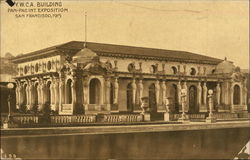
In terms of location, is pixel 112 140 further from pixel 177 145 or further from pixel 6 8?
pixel 6 8

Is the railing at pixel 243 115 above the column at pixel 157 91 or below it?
below

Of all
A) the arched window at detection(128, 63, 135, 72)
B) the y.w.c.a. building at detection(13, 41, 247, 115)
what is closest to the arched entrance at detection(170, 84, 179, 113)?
the y.w.c.a. building at detection(13, 41, 247, 115)

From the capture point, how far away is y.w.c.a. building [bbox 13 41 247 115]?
611 cm

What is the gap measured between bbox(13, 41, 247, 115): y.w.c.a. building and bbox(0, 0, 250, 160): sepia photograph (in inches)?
0.7

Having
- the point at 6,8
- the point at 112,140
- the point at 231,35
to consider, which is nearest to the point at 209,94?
the point at 231,35

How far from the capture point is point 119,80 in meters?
6.42

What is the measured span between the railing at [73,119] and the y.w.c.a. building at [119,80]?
92 millimetres

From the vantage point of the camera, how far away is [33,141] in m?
5.62

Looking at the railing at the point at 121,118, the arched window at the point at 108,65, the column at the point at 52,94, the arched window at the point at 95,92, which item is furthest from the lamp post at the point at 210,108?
the column at the point at 52,94

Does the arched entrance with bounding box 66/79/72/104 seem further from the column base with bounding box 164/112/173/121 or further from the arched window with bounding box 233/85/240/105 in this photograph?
the arched window with bounding box 233/85/240/105

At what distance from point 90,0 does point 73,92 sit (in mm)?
1405

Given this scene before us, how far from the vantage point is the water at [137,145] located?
18.2 ft

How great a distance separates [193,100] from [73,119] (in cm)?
220

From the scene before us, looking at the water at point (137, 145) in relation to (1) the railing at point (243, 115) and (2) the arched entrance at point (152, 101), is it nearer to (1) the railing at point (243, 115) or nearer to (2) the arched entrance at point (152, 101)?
(1) the railing at point (243, 115)
